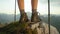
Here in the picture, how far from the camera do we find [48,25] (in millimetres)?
1418

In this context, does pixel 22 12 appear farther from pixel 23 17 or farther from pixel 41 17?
pixel 41 17

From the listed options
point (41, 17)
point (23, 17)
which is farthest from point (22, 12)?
point (41, 17)

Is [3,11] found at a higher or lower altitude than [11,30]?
higher

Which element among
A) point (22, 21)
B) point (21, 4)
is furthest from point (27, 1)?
point (22, 21)

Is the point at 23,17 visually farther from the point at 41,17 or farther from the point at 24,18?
the point at 41,17

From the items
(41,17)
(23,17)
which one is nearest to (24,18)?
(23,17)

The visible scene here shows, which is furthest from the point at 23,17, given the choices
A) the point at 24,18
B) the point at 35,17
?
the point at 35,17

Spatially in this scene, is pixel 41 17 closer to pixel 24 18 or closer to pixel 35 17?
pixel 35 17

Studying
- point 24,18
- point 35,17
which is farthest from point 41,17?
point 24,18

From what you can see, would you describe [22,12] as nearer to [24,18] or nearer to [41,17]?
[24,18]

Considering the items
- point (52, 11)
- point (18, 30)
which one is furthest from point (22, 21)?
point (52, 11)

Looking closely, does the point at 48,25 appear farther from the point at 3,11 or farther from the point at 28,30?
the point at 3,11

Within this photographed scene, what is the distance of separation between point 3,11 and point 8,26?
16cm

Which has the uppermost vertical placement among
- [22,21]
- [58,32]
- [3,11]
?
[3,11]
